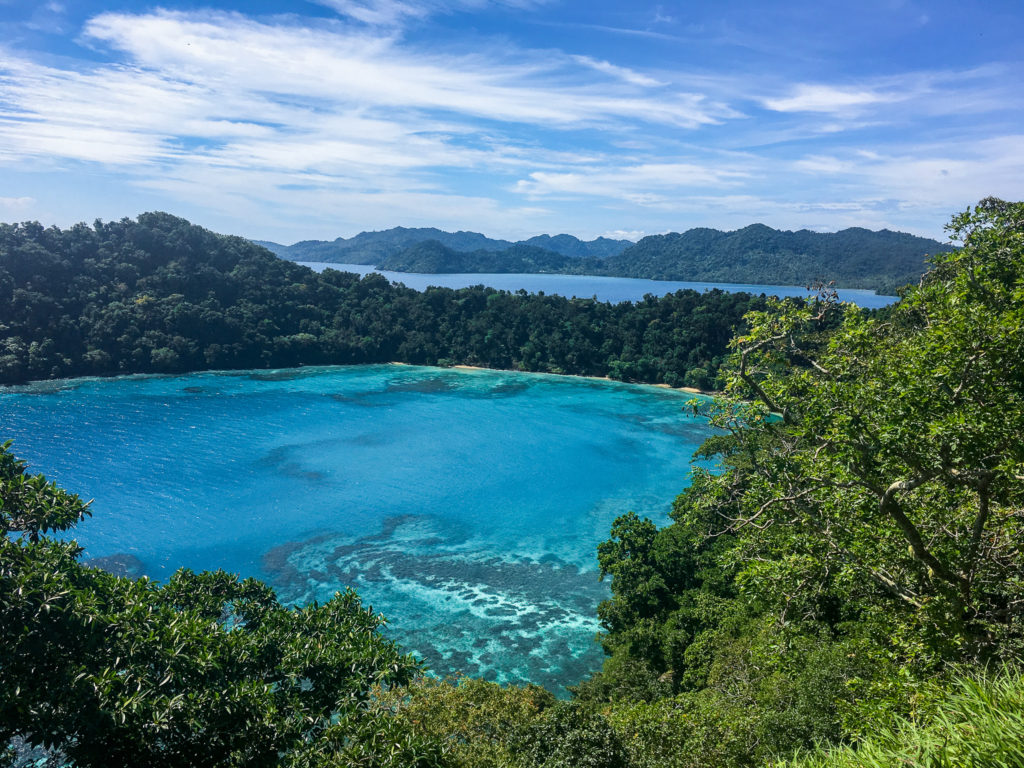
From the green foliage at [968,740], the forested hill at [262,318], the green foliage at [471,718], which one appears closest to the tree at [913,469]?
the green foliage at [968,740]

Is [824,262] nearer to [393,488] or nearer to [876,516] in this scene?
[393,488]

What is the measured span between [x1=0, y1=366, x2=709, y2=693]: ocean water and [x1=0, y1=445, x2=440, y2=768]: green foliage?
33.6 ft

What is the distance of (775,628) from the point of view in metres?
9.03

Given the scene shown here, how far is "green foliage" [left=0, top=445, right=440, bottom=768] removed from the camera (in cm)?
759

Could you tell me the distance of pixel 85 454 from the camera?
37156 millimetres

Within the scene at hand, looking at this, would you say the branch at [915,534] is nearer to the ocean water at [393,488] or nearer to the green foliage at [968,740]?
the green foliage at [968,740]

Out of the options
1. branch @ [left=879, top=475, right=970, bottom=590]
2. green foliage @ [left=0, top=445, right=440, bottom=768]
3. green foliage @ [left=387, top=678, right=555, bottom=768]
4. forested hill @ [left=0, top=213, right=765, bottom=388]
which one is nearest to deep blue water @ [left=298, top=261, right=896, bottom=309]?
forested hill @ [left=0, top=213, right=765, bottom=388]

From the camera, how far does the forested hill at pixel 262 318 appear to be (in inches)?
2334

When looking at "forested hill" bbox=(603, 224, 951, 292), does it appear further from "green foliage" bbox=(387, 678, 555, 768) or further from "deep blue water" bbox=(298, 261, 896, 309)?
"green foliage" bbox=(387, 678, 555, 768)

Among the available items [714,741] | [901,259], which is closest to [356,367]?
[714,741]

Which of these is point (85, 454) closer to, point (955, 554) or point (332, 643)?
point (332, 643)

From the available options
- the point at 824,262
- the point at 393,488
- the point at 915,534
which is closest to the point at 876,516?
the point at 915,534

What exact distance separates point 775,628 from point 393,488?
94.4ft

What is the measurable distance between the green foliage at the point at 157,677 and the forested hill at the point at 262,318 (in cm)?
5499
